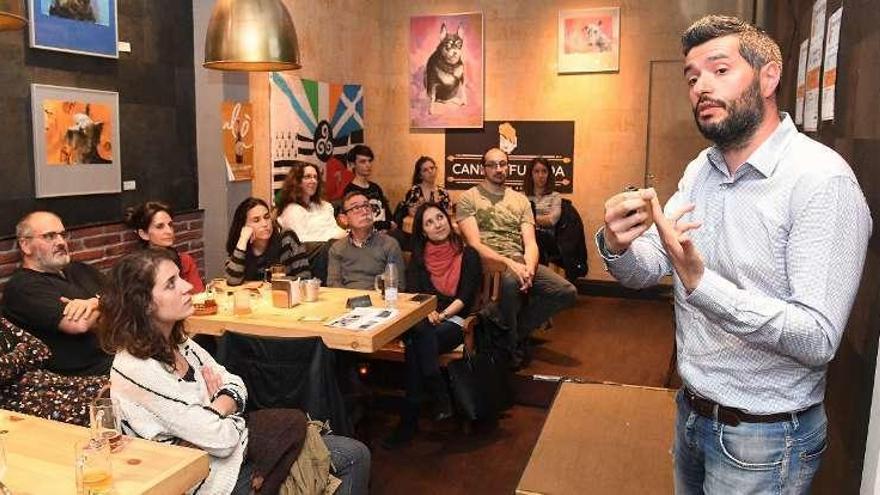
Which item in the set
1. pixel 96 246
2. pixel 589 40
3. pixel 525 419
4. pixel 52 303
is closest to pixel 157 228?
pixel 96 246

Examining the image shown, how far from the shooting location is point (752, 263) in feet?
4.42

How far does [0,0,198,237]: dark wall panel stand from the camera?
3.62 meters

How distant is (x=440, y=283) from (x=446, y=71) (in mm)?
3719

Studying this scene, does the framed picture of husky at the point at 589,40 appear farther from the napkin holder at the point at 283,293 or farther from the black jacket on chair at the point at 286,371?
the black jacket on chair at the point at 286,371

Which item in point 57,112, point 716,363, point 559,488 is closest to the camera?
point 716,363

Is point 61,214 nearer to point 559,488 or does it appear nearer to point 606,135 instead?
point 559,488

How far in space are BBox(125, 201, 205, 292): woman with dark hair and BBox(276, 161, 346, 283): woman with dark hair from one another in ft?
3.26

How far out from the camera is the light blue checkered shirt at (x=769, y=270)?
123 cm

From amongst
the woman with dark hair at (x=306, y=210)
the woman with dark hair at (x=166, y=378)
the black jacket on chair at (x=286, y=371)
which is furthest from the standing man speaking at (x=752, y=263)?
the woman with dark hair at (x=306, y=210)

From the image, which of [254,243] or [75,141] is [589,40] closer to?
[254,243]

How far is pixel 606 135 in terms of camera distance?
6930mm

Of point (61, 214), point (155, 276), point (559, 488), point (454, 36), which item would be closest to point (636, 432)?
point (559, 488)

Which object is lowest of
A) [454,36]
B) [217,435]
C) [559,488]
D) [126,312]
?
[559,488]

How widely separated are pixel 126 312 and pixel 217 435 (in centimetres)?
47
